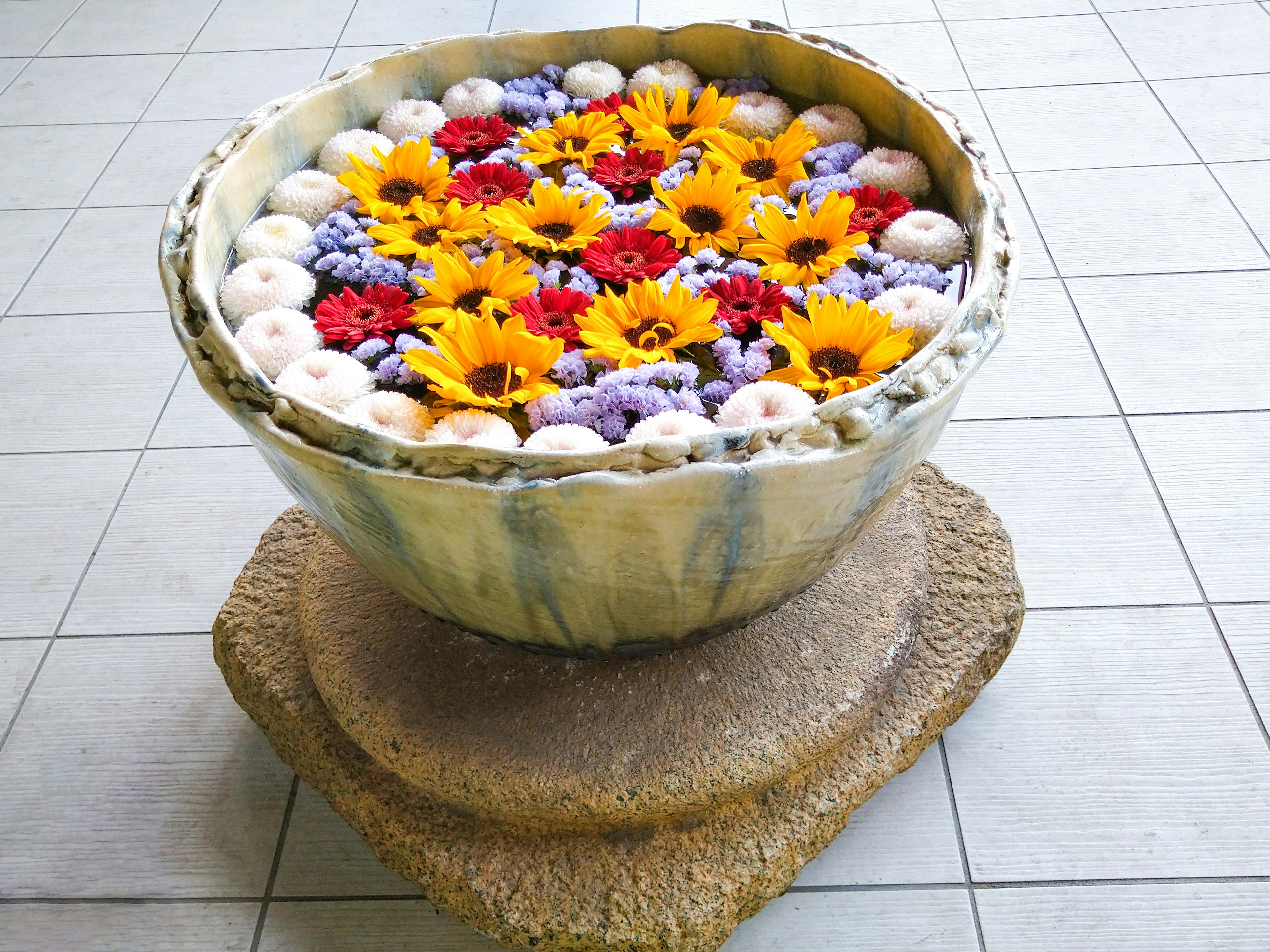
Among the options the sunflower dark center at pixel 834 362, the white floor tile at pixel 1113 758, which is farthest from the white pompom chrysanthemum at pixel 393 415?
the white floor tile at pixel 1113 758

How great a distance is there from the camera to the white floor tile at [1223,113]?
2381 millimetres

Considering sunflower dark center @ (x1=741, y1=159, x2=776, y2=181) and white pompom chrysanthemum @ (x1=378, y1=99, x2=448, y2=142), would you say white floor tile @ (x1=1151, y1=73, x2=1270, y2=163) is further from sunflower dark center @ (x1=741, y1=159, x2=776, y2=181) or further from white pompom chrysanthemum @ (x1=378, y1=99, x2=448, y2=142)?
white pompom chrysanthemum @ (x1=378, y1=99, x2=448, y2=142)

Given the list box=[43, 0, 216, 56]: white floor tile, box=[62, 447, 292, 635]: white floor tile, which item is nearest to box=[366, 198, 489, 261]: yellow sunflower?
box=[62, 447, 292, 635]: white floor tile

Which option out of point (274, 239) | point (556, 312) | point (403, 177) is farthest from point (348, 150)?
point (556, 312)

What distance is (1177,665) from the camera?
57.5 inches

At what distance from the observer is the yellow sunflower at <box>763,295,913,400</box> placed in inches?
38.0

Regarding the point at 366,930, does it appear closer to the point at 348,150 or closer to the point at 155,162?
the point at 348,150

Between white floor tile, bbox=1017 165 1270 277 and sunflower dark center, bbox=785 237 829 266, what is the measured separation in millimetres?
1177

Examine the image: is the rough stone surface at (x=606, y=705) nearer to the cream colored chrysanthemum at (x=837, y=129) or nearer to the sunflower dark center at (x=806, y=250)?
the sunflower dark center at (x=806, y=250)

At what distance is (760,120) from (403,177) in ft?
1.42

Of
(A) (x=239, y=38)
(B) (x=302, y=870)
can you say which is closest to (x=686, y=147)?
(B) (x=302, y=870)

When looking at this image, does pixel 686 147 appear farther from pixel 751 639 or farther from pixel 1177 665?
pixel 1177 665

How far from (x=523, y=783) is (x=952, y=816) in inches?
20.9

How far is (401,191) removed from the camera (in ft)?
4.09
